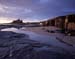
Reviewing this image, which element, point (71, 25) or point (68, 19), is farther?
point (68, 19)

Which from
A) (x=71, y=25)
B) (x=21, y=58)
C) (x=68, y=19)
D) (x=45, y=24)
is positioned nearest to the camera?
(x=21, y=58)

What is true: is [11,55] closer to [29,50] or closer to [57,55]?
[29,50]

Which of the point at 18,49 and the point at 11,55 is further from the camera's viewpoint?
the point at 18,49

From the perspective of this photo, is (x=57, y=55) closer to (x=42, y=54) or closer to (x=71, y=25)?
(x=42, y=54)

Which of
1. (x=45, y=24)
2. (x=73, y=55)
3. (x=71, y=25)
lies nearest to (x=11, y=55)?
(x=73, y=55)

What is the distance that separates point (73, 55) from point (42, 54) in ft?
2.04

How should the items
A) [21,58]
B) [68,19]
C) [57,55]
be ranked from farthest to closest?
[68,19]
[57,55]
[21,58]

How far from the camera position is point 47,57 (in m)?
2.83

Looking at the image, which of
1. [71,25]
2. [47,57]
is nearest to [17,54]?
[47,57]

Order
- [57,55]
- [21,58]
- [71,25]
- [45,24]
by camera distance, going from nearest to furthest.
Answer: [21,58]
[57,55]
[71,25]
[45,24]

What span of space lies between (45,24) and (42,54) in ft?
32.6

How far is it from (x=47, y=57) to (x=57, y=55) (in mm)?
240

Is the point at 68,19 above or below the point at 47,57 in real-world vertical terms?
above


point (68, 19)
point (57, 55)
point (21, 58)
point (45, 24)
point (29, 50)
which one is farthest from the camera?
point (45, 24)
